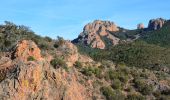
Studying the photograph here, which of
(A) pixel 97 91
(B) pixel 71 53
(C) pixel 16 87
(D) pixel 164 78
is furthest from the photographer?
(D) pixel 164 78

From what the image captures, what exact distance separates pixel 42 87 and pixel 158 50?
237 ft

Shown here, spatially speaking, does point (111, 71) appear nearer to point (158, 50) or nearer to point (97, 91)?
point (97, 91)

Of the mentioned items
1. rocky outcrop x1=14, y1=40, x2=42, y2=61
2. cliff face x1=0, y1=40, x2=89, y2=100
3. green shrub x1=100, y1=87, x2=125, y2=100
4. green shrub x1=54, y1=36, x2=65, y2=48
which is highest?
green shrub x1=54, y1=36, x2=65, y2=48

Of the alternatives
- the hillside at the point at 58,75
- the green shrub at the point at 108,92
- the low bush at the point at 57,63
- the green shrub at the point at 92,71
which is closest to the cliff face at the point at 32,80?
the hillside at the point at 58,75

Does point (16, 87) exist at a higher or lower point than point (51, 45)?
lower

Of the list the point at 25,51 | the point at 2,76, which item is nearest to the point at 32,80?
the point at 2,76

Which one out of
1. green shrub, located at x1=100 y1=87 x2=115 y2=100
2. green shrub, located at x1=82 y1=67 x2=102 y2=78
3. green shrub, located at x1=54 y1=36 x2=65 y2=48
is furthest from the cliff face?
green shrub, located at x1=54 y1=36 x2=65 y2=48

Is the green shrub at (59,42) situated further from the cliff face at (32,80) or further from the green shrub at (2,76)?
the green shrub at (2,76)

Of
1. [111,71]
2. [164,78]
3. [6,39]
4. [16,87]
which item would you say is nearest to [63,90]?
[16,87]

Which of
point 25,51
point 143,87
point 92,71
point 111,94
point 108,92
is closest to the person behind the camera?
point 25,51

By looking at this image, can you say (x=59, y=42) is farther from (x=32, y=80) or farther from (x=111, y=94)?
(x=32, y=80)

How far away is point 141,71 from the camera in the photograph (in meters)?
61.7

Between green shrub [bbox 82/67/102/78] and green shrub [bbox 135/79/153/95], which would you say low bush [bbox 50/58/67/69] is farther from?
green shrub [bbox 135/79/153/95]

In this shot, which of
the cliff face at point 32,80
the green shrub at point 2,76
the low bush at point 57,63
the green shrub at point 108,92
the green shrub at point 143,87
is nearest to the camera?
the cliff face at point 32,80
